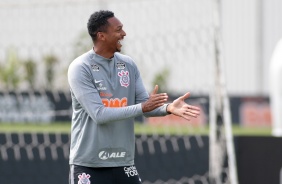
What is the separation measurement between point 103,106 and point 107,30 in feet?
1.76

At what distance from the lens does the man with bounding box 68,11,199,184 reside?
264 inches

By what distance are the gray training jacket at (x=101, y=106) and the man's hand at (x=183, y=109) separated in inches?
6.6

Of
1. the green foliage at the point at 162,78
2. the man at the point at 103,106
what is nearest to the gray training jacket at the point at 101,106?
the man at the point at 103,106

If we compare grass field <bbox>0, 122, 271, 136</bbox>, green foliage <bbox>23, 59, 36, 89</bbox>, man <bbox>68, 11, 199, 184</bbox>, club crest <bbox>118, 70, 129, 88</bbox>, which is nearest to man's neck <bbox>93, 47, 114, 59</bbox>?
man <bbox>68, 11, 199, 184</bbox>

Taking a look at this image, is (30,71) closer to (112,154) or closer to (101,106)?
(112,154)

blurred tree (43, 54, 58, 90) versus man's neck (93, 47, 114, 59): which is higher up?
man's neck (93, 47, 114, 59)

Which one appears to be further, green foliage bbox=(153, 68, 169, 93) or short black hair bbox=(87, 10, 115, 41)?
green foliage bbox=(153, 68, 169, 93)

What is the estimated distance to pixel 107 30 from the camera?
267 inches

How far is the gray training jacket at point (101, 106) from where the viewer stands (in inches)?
264

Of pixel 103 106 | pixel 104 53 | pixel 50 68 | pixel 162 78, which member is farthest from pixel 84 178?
pixel 162 78

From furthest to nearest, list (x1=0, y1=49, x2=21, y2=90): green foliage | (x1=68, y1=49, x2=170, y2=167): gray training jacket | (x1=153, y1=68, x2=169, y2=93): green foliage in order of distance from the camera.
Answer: (x1=153, y1=68, x2=169, y2=93): green foliage < (x1=0, y1=49, x2=21, y2=90): green foliage < (x1=68, y1=49, x2=170, y2=167): gray training jacket

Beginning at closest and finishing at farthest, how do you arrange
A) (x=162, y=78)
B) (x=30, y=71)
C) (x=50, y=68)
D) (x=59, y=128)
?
(x=59, y=128)
(x=30, y=71)
(x=50, y=68)
(x=162, y=78)

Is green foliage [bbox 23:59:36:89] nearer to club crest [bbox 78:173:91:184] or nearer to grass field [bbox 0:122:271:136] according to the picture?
grass field [bbox 0:122:271:136]

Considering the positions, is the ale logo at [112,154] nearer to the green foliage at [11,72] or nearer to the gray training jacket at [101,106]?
the gray training jacket at [101,106]
